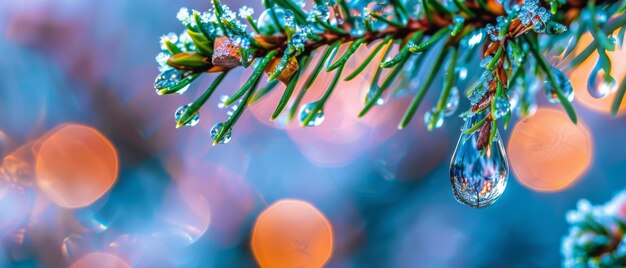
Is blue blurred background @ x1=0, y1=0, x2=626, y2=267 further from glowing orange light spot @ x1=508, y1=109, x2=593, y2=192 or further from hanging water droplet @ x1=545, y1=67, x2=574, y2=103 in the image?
hanging water droplet @ x1=545, y1=67, x2=574, y2=103

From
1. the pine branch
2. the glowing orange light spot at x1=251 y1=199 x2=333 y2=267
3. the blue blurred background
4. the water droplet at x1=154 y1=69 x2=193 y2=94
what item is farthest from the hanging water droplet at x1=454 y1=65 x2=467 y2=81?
the glowing orange light spot at x1=251 y1=199 x2=333 y2=267

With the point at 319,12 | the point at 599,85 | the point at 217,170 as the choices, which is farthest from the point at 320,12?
the point at 217,170

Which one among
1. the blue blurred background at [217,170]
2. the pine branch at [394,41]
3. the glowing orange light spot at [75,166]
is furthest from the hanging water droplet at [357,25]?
the glowing orange light spot at [75,166]

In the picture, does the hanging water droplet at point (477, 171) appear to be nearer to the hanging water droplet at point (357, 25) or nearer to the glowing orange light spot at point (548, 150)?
the hanging water droplet at point (357, 25)

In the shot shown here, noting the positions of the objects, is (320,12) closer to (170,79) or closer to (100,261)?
(170,79)

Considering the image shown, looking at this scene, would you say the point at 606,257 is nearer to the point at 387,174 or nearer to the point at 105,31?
the point at 387,174

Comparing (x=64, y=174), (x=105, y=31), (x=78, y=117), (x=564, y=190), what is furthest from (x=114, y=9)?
(x=564, y=190)
